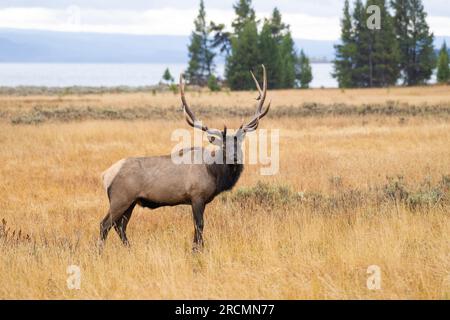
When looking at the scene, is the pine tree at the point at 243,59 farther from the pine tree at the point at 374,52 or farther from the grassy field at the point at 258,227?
the grassy field at the point at 258,227

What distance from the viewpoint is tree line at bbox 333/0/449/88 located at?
2325 inches

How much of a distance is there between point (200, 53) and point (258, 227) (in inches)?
2420

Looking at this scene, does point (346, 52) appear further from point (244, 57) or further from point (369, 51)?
point (244, 57)

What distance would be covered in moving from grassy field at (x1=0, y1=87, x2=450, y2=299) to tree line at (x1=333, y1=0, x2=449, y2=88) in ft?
145

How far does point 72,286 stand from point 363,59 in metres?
59.5

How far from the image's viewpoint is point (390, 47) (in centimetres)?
5812

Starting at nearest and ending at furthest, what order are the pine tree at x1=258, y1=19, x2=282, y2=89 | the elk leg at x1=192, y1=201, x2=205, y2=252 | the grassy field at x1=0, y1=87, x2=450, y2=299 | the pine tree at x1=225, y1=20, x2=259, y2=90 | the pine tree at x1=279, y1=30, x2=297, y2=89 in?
the grassy field at x1=0, y1=87, x2=450, y2=299 < the elk leg at x1=192, y1=201, x2=205, y2=252 < the pine tree at x1=225, y1=20, x2=259, y2=90 < the pine tree at x1=258, y1=19, x2=282, y2=89 < the pine tree at x1=279, y1=30, x2=297, y2=89

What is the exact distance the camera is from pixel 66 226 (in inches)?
336

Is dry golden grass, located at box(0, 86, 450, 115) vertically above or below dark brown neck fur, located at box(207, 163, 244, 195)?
above

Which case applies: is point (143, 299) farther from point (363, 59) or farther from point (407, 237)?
point (363, 59)

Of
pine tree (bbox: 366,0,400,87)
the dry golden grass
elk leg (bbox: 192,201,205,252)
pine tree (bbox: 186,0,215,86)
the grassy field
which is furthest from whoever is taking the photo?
pine tree (bbox: 186,0,215,86)

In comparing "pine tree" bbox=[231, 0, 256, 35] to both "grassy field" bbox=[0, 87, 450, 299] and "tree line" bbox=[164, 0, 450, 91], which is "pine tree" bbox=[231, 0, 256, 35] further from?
"grassy field" bbox=[0, 87, 450, 299]

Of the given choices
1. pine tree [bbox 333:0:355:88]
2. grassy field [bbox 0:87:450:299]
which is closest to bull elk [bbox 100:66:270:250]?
grassy field [bbox 0:87:450:299]
